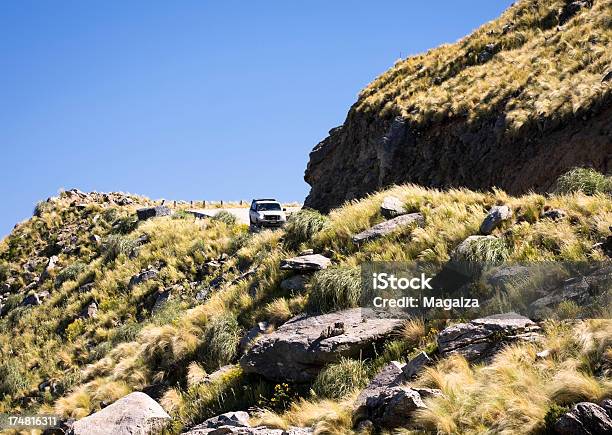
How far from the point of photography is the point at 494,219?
12742mm

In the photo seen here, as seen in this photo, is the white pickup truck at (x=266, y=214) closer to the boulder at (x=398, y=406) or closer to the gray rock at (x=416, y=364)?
the gray rock at (x=416, y=364)

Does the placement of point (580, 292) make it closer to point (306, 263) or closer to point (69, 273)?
point (306, 263)

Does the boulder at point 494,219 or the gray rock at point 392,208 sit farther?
the gray rock at point 392,208

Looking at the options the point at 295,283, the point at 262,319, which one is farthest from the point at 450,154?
the point at 262,319

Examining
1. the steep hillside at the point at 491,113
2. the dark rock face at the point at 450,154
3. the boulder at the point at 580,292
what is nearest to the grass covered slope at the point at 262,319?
the boulder at the point at 580,292

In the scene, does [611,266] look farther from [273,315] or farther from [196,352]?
[196,352]

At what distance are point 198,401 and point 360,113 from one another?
77.4 feet

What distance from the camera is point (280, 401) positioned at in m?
10.6

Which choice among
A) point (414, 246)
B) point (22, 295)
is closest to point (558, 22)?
point (414, 246)

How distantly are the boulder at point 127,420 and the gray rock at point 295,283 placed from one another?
153 inches

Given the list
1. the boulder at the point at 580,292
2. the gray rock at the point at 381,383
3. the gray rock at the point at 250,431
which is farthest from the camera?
the boulder at the point at 580,292

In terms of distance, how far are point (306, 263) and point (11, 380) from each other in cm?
1417

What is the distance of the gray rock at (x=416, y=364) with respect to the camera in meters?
8.76

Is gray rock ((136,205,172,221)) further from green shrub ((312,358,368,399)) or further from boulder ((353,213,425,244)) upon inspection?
green shrub ((312,358,368,399))
